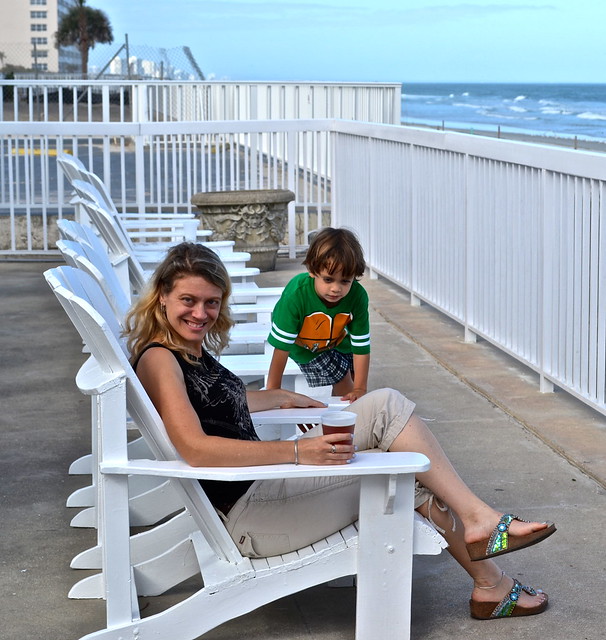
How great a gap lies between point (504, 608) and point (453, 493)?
43 cm

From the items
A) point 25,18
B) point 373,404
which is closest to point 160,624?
point 373,404

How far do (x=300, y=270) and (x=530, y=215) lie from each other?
5131mm

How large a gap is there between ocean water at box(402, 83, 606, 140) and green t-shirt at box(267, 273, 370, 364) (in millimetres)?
38615

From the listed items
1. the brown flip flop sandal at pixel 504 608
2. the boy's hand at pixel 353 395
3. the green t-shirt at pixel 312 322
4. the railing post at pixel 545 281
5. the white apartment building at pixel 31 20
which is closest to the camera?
the brown flip flop sandal at pixel 504 608

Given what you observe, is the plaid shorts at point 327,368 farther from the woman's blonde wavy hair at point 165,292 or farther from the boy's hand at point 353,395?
the woman's blonde wavy hair at point 165,292

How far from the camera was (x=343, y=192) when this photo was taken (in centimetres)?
1150

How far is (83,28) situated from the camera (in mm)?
70875

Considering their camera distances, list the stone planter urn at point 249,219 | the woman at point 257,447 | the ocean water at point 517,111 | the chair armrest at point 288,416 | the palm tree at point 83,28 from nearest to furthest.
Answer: the woman at point 257,447 < the chair armrest at point 288,416 < the stone planter urn at point 249,219 < the ocean water at point 517,111 < the palm tree at point 83,28

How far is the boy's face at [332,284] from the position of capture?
4.38m

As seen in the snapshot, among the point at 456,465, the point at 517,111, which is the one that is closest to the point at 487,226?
the point at 456,465

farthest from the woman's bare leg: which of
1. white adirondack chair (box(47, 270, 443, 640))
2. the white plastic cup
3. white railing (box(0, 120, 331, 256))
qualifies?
white railing (box(0, 120, 331, 256))

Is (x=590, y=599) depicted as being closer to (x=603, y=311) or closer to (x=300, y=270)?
(x=603, y=311)

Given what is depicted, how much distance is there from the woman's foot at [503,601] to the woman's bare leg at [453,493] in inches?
9.2

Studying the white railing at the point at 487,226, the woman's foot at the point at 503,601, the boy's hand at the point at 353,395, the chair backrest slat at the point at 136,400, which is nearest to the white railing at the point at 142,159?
the white railing at the point at 487,226
